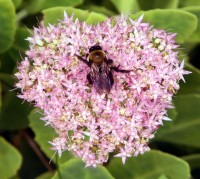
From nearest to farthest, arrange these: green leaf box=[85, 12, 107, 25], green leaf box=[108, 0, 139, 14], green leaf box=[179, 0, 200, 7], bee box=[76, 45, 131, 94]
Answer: bee box=[76, 45, 131, 94]
green leaf box=[85, 12, 107, 25]
green leaf box=[108, 0, 139, 14]
green leaf box=[179, 0, 200, 7]

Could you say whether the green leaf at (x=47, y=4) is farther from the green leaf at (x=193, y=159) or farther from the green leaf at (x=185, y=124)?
the green leaf at (x=193, y=159)

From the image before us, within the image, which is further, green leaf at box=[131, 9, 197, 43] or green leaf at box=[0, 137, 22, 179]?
green leaf at box=[0, 137, 22, 179]

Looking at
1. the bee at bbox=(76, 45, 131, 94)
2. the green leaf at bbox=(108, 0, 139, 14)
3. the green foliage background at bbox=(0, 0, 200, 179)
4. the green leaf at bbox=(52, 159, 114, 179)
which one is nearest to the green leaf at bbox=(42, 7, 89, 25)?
the green foliage background at bbox=(0, 0, 200, 179)

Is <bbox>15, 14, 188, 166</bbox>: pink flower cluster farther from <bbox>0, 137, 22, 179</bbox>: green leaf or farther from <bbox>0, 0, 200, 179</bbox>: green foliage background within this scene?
<bbox>0, 137, 22, 179</bbox>: green leaf

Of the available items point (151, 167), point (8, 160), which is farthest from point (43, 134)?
point (151, 167)

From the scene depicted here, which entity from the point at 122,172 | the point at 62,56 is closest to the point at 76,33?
the point at 62,56

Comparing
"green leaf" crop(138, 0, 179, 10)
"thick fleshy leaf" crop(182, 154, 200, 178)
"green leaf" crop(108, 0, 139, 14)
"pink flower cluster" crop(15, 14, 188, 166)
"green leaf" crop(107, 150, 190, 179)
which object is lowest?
"thick fleshy leaf" crop(182, 154, 200, 178)

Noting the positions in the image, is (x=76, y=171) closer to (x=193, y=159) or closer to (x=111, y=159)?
(x=111, y=159)
